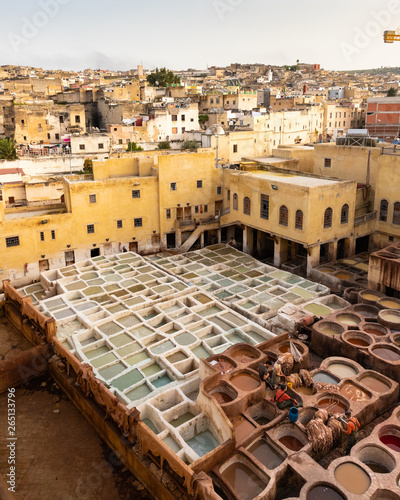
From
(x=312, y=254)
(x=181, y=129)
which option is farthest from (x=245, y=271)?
(x=181, y=129)

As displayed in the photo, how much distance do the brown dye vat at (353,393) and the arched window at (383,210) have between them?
16.0 meters

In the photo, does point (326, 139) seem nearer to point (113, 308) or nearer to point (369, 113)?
point (369, 113)

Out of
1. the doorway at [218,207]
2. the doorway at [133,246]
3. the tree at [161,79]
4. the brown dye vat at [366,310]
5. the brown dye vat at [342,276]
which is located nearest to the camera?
the brown dye vat at [366,310]

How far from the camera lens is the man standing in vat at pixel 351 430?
14.8 meters

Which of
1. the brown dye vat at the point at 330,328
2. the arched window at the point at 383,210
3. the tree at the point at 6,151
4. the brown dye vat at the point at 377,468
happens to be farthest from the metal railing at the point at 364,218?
the tree at the point at 6,151

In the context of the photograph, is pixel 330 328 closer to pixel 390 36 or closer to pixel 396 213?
pixel 396 213

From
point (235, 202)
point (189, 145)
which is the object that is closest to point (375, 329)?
point (235, 202)

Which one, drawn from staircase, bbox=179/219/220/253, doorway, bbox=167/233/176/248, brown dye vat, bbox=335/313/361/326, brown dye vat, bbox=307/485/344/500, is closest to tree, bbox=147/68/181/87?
doorway, bbox=167/233/176/248

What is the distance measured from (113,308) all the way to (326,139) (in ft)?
179

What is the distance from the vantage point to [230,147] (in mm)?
44562

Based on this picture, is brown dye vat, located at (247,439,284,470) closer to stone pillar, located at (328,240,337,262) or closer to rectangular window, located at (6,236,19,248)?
stone pillar, located at (328,240,337,262)

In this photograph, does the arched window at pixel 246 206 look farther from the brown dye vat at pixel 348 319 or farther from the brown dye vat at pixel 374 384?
the brown dye vat at pixel 374 384

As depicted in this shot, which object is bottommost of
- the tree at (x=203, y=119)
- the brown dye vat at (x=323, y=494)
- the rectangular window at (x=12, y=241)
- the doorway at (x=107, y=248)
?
the brown dye vat at (x=323, y=494)

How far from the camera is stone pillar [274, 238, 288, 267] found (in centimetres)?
3071
